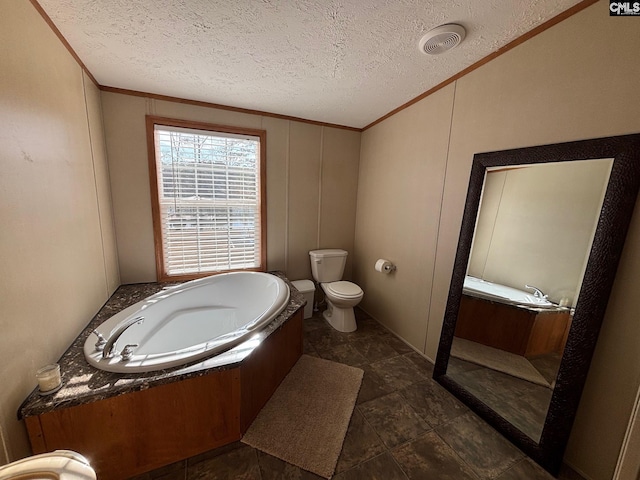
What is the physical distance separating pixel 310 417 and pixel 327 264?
1529 millimetres

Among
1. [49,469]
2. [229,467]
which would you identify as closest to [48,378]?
[49,469]

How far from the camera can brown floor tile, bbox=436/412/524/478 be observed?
A: 125cm

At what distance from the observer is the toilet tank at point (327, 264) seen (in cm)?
273

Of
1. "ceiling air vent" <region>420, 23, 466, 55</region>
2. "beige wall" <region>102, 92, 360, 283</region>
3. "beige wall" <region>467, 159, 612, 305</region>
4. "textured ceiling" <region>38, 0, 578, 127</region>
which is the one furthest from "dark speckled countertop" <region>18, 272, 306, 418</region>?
"ceiling air vent" <region>420, 23, 466, 55</region>

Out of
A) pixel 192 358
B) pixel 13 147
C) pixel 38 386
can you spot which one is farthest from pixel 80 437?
pixel 13 147

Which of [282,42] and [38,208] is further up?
[282,42]

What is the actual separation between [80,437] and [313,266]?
2075 millimetres

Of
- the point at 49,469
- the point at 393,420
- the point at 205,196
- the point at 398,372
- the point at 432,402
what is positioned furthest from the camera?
the point at 205,196

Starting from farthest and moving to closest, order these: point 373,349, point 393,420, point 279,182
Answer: point 279,182
point 373,349
point 393,420

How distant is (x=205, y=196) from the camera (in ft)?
7.89

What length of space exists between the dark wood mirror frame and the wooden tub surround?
0.08 metres

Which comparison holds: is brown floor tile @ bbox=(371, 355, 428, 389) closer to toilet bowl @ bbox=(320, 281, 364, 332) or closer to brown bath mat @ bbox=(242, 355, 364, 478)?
brown bath mat @ bbox=(242, 355, 364, 478)

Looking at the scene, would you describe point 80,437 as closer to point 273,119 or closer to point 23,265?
point 23,265

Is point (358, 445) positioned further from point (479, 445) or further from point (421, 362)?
Result: point (421, 362)
